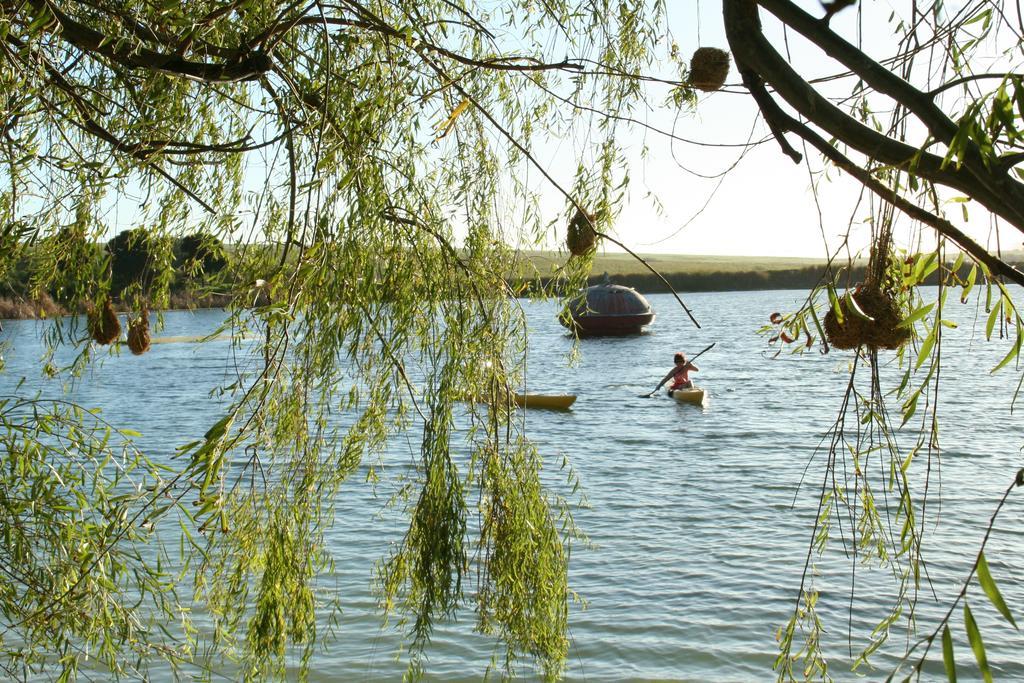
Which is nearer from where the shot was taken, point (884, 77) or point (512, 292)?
point (884, 77)

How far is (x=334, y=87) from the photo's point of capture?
3307 mm

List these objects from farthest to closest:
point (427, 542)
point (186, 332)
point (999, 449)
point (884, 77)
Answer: point (186, 332)
point (999, 449)
point (427, 542)
point (884, 77)

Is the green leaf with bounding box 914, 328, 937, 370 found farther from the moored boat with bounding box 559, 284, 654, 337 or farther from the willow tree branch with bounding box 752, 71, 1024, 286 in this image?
the moored boat with bounding box 559, 284, 654, 337

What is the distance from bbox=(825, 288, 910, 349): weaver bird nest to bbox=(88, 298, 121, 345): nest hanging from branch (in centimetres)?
273

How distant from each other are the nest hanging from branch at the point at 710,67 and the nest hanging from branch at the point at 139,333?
2.44 metres

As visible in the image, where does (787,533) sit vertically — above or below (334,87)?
below

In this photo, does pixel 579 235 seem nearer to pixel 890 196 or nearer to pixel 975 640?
pixel 890 196

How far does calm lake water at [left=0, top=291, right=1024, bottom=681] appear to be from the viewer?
7.82 meters

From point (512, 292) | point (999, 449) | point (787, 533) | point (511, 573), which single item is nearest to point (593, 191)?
point (512, 292)

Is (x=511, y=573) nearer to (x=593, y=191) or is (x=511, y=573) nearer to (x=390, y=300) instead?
(x=390, y=300)

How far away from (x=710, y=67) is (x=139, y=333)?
8.23 ft

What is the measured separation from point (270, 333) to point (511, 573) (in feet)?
4.12

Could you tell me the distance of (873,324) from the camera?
2635mm

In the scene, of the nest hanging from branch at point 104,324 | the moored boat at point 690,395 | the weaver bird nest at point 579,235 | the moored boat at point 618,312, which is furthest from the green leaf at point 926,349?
the moored boat at point 618,312
